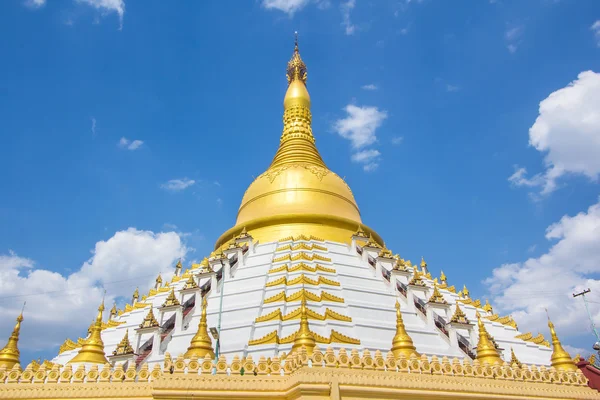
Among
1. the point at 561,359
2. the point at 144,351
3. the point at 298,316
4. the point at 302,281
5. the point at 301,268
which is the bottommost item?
the point at 561,359

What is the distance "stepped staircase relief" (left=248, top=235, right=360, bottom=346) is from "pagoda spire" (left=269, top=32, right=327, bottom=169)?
721cm

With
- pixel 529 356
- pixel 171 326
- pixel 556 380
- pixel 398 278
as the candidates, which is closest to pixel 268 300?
pixel 171 326

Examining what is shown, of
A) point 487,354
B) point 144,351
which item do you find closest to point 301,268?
point 144,351

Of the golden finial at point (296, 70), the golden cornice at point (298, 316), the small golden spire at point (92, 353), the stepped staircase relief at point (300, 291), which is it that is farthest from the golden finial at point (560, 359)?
the golden finial at point (296, 70)

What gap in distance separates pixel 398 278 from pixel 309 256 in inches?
128

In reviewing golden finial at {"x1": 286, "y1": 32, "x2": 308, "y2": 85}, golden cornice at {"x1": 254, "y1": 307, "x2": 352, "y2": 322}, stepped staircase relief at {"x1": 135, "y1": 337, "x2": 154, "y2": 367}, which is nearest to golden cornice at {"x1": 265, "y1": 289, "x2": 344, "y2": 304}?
golden cornice at {"x1": 254, "y1": 307, "x2": 352, "y2": 322}

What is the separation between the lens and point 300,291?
43.3ft

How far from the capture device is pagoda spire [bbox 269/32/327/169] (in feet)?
81.9

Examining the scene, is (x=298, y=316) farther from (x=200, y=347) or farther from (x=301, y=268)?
(x=200, y=347)

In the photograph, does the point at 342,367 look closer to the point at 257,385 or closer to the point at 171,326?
the point at 257,385

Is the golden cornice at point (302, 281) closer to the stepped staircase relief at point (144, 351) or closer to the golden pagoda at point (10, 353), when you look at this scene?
the stepped staircase relief at point (144, 351)

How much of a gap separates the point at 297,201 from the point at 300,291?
872cm

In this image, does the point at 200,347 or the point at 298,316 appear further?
the point at 298,316

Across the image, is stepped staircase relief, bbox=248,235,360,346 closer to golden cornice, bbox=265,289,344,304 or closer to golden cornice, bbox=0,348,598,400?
golden cornice, bbox=265,289,344,304
